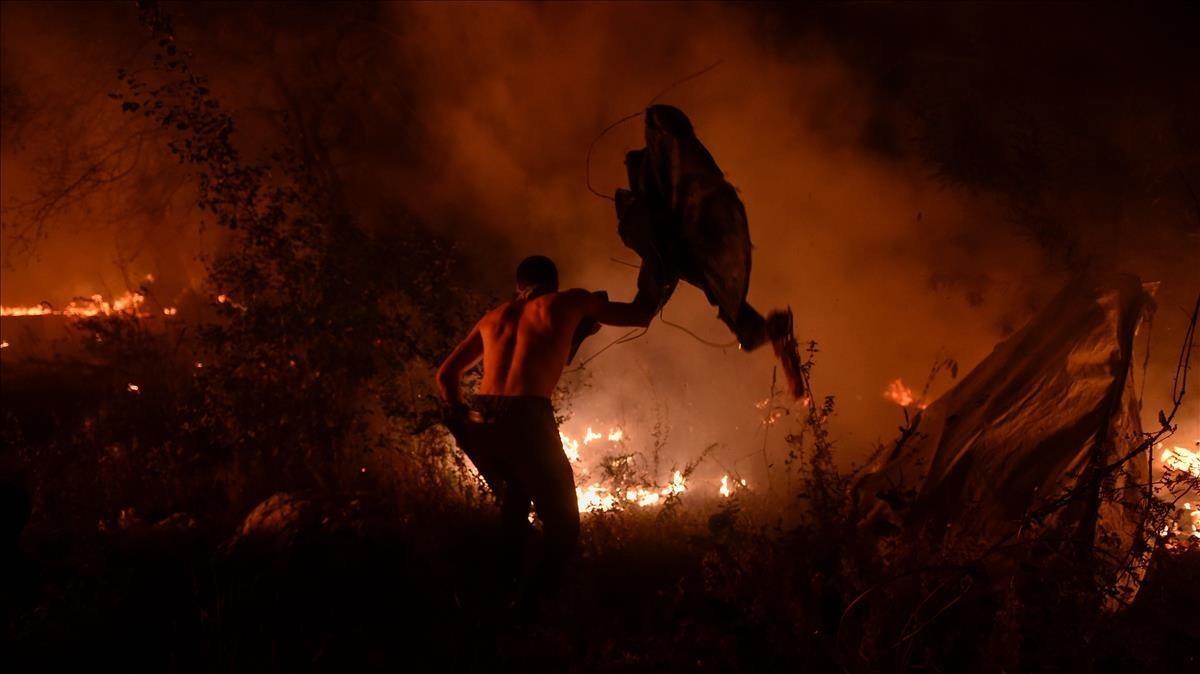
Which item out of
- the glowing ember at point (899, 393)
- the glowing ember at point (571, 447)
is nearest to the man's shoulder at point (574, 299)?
the glowing ember at point (571, 447)

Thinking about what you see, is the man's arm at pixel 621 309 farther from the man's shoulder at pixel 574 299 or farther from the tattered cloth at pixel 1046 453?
the tattered cloth at pixel 1046 453

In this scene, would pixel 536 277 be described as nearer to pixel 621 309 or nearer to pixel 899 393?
pixel 621 309

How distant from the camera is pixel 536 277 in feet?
11.2

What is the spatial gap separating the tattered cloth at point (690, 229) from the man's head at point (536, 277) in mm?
567

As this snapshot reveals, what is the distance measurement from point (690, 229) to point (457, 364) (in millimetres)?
1423

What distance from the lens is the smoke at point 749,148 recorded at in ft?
19.2

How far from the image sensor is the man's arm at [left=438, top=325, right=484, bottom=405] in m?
3.49

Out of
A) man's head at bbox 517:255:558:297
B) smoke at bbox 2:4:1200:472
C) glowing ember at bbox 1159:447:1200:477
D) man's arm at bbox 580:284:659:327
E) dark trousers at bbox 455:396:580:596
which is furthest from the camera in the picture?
smoke at bbox 2:4:1200:472

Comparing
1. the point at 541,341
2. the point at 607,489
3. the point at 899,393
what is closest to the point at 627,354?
the point at 899,393

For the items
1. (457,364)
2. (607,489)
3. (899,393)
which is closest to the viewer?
(457,364)

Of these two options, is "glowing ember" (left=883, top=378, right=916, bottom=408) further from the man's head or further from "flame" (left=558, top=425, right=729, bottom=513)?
the man's head

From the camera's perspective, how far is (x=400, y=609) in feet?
11.5

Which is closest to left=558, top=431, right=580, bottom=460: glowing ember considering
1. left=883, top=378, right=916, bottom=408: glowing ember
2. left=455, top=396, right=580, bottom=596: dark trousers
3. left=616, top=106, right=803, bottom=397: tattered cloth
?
left=883, top=378, right=916, bottom=408: glowing ember

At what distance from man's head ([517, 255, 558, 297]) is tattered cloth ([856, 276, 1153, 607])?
6.28 feet
